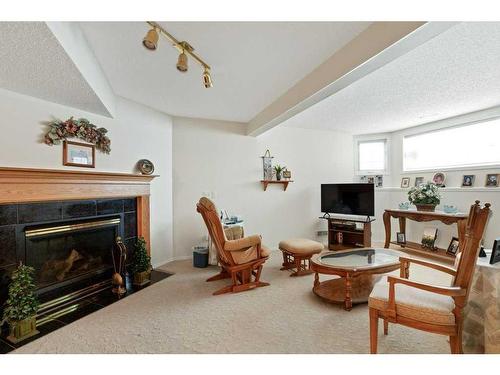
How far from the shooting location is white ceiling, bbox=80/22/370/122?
1.68m

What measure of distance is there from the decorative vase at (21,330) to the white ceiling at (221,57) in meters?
2.30

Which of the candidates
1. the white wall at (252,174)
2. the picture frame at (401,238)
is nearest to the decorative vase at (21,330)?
the white wall at (252,174)

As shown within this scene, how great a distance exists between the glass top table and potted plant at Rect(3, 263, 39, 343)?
8.55 ft

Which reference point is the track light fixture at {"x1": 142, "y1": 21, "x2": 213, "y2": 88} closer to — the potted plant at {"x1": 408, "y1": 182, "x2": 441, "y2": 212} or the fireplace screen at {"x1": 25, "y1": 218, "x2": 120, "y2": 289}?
the fireplace screen at {"x1": 25, "y1": 218, "x2": 120, "y2": 289}

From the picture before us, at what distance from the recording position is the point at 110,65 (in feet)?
7.20

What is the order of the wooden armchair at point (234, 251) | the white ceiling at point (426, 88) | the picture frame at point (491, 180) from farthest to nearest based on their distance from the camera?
the picture frame at point (491, 180), the wooden armchair at point (234, 251), the white ceiling at point (426, 88)

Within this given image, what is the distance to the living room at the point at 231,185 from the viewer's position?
1.54 meters

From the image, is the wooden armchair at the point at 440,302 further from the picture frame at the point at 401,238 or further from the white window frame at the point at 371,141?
the white window frame at the point at 371,141

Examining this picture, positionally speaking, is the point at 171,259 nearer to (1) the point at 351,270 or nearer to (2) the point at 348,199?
(1) the point at 351,270

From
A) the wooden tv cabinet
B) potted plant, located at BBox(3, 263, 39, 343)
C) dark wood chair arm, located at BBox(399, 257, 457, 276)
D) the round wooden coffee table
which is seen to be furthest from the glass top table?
potted plant, located at BBox(3, 263, 39, 343)

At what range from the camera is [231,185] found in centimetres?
419

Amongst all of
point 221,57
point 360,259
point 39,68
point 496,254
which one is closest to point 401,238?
point 360,259

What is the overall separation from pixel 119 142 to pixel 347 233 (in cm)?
403
